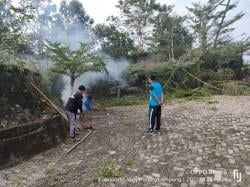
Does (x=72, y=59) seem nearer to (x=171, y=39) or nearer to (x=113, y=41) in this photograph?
(x=113, y=41)

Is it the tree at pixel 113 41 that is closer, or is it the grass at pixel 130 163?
the grass at pixel 130 163

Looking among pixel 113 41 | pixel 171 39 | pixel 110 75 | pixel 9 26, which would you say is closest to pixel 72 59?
pixel 9 26

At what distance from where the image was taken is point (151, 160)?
5043 mm

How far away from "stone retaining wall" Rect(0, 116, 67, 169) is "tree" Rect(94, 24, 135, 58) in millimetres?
12784

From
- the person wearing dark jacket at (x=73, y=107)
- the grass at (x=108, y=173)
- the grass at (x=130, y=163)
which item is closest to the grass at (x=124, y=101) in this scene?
the person wearing dark jacket at (x=73, y=107)

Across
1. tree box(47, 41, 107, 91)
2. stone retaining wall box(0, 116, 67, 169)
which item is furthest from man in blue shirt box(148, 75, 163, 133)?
tree box(47, 41, 107, 91)

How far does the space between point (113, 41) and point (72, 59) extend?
9480 mm

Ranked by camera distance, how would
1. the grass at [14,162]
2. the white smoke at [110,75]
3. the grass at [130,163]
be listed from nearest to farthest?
the grass at [130,163] < the grass at [14,162] < the white smoke at [110,75]

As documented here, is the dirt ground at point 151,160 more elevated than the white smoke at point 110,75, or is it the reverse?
the white smoke at point 110,75

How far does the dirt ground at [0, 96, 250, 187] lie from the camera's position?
13.9 feet

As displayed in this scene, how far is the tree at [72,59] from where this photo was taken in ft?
35.1

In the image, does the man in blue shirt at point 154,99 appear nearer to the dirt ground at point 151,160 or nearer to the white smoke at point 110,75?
the dirt ground at point 151,160

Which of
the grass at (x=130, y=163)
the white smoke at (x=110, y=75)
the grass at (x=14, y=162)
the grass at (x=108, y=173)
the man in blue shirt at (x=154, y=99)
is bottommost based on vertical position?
the grass at (x=14, y=162)

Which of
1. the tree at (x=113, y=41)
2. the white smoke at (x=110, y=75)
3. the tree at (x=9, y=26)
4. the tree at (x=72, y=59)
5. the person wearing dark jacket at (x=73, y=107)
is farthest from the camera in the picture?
the tree at (x=113, y=41)
